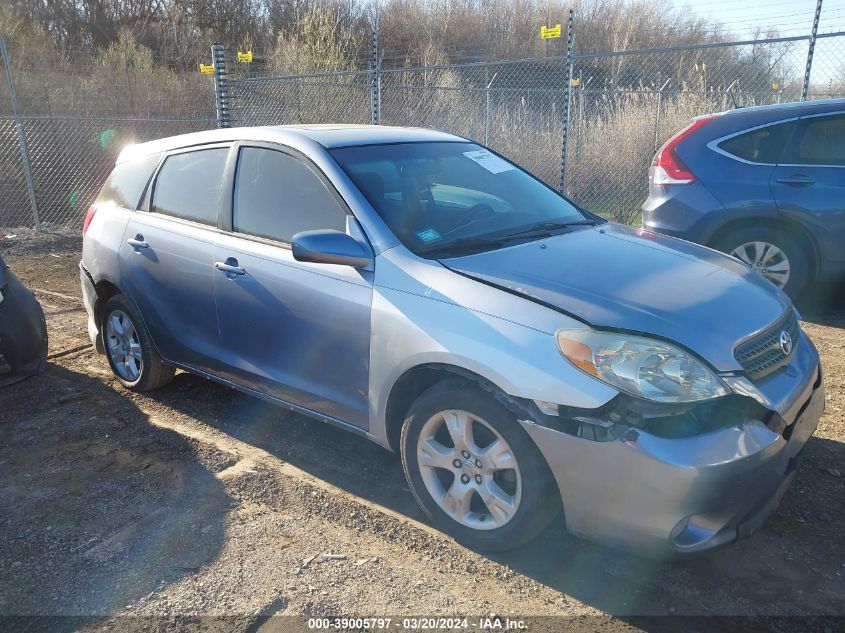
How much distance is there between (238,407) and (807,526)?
3207 mm

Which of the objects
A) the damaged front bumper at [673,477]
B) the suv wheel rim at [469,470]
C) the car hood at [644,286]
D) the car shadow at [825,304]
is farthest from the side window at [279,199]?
the car shadow at [825,304]

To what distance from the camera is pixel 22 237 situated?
1012 centimetres

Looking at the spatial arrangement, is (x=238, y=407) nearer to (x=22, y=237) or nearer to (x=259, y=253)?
(x=259, y=253)

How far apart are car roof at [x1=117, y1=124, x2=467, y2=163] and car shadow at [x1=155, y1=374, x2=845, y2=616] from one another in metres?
1.68

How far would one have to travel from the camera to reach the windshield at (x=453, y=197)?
10.7 feet

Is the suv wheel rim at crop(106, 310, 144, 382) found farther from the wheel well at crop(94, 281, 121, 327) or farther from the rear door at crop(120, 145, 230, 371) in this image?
the rear door at crop(120, 145, 230, 371)

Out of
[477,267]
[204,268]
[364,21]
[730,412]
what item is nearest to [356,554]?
[477,267]

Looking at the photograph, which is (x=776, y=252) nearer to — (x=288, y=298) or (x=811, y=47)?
(x=811, y=47)

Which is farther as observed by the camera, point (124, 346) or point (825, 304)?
point (825, 304)

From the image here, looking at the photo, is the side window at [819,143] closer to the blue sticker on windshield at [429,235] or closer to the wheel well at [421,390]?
the blue sticker on windshield at [429,235]

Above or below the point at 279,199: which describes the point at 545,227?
below

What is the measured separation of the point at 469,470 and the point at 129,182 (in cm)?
319

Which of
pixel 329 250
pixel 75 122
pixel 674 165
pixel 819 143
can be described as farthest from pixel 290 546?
pixel 75 122

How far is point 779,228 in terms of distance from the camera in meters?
5.77
